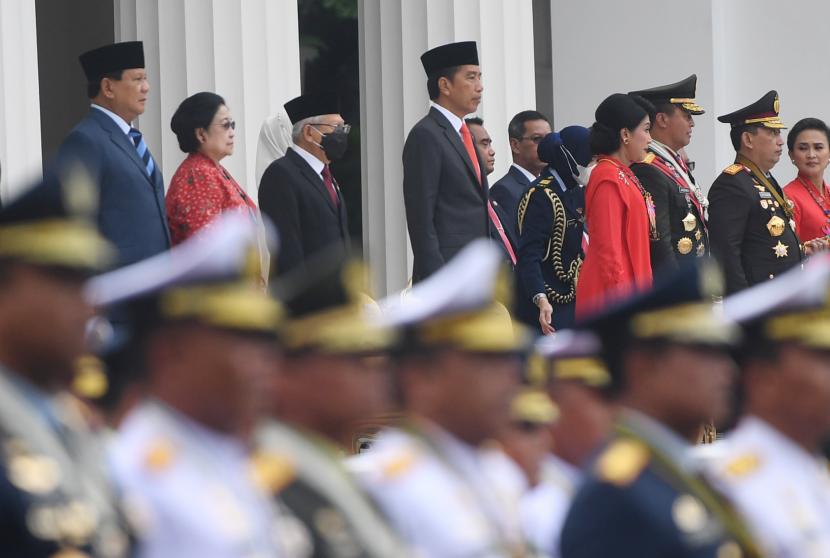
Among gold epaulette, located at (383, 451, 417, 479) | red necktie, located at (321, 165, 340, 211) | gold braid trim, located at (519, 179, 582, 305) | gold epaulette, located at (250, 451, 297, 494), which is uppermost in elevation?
red necktie, located at (321, 165, 340, 211)

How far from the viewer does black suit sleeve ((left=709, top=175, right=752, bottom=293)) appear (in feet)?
34.8

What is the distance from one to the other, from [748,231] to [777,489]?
6590 mm

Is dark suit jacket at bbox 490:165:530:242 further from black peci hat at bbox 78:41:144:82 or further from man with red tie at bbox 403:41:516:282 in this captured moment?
black peci hat at bbox 78:41:144:82

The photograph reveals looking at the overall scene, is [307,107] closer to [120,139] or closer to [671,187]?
[120,139]

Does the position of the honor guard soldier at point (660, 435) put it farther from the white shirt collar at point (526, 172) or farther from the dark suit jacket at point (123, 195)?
the white shirt collar at point (526, 172)

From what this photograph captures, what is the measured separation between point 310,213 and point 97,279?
5055mm

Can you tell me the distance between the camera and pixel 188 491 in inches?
138

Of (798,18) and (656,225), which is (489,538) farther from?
(798,18)

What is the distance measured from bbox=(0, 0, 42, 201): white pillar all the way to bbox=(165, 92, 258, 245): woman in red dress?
2.14 ft

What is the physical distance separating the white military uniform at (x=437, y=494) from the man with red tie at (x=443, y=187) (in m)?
5.19

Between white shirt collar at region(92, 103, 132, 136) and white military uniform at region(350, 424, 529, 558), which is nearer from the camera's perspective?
A: white military uniform at region(350, 424, 529, 558)

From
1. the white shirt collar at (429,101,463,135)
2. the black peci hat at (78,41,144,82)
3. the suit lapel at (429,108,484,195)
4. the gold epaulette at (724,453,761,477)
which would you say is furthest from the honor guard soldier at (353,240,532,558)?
the white shirt collar at (429,101,463,135)

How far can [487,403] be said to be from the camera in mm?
4043

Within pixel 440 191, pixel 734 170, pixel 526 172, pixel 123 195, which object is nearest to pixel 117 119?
pixel 123 195
